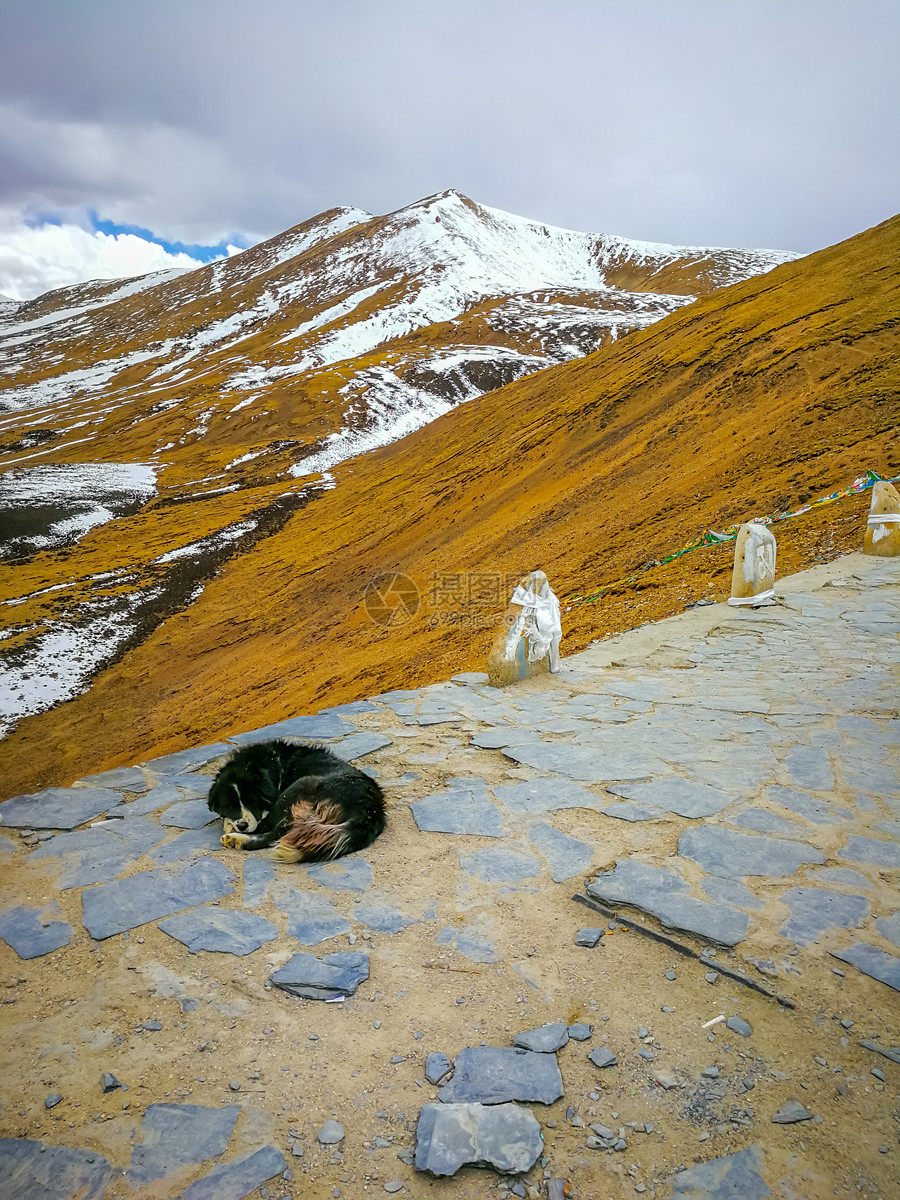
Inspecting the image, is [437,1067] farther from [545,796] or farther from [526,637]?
[526,637]

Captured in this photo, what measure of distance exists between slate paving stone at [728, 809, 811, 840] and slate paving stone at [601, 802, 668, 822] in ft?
1.04

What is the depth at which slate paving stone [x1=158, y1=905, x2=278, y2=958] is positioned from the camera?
212cm

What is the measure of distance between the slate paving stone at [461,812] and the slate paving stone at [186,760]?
1409 mm

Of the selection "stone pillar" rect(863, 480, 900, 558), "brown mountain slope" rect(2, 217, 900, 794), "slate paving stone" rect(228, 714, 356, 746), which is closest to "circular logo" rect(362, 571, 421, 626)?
"brown mountain slope" rect(2, 217, 900, 794)

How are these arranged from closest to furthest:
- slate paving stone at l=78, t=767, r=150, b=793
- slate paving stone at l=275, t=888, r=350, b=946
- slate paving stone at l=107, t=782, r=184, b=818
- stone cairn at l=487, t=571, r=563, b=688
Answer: slate paving stone at l=275, t=888, r=350, b=946 < slate paving stone at l=107, t=782, r=184, b=818 < slate paving stone at l=78, t=767, r=150, b=793 < stone cairn at l=487, t=571, r=563, b=688

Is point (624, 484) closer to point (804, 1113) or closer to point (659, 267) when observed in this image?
point (804, 1113)

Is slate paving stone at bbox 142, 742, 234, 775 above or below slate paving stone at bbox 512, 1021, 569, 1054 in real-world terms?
above

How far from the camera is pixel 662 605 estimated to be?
8.22 meters

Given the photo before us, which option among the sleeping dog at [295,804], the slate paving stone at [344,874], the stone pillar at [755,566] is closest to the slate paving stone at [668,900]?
the slate paving stone at [344,874]

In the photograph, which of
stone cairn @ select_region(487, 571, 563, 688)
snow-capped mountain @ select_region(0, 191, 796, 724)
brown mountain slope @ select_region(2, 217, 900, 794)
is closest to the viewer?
stone cairn @ select_region(487, 571, 563, 688)

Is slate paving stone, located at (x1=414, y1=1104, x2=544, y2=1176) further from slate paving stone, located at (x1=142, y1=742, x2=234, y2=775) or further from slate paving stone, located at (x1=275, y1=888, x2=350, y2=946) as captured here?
slate paving stone, located at (x1=142, y1=742, x2=234, y2=775)

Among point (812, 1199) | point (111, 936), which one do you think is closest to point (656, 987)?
point (812, 1199)

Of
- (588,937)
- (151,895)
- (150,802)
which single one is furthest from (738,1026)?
(150,802)

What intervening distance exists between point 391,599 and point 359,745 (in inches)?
410
